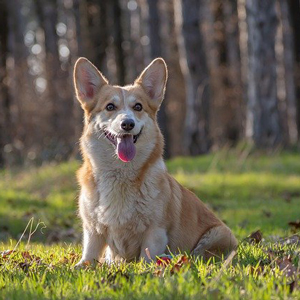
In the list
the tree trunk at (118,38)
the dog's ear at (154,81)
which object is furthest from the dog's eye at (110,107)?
the tree trunk at (118,38)

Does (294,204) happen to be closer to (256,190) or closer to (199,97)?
(256,190)

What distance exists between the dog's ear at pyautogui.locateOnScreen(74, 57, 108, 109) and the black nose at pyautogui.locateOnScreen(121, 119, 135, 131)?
0.70m

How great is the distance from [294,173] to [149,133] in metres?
8.65

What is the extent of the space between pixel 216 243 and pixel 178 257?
921mm

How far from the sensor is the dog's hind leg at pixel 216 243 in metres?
5.60

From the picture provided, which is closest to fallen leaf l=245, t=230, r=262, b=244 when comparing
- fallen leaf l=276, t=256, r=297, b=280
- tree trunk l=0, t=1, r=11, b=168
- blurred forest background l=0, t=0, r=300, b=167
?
fallen leaf l=276, t=256, r=297, b=280

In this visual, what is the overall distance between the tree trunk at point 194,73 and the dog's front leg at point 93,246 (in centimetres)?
1236

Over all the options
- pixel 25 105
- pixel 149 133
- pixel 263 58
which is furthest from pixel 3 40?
pixel 149 133

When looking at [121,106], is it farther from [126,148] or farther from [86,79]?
[86,79]

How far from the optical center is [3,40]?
82.1 feet

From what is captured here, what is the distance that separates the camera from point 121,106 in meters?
5.58

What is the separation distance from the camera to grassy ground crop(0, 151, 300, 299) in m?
3.85

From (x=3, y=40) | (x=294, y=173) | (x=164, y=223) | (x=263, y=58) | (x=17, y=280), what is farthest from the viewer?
(x=3, y=40)

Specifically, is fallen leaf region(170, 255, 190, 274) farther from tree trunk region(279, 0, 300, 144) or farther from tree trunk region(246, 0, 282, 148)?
tree trunk region(279, 0, 300, 144)
